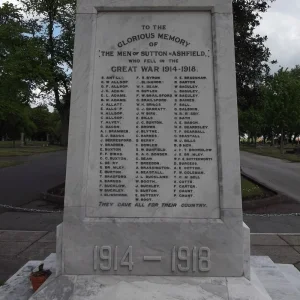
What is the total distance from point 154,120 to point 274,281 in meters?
2.39

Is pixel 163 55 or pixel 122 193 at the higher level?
pixel 163 55

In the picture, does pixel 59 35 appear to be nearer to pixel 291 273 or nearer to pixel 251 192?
pixel 251 192

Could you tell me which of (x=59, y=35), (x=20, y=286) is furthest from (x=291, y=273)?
(x=59, y=35)

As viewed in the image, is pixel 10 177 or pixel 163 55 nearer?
pixel 163 55

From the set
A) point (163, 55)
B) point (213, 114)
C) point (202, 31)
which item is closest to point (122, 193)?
point (213, 114)

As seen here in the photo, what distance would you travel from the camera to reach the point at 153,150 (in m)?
4.31

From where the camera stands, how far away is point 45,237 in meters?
8.03

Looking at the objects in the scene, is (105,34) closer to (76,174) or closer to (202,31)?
(202,31)

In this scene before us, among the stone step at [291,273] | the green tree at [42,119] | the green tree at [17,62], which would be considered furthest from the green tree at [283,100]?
the green tree at [42,119]

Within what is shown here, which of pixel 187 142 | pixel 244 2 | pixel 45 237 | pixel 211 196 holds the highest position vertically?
pixel 244 2

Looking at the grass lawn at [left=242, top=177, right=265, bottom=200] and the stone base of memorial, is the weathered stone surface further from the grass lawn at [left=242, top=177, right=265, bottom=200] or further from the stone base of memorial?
the grass lawn at [left=242, top=177, right=265, bottom=200]

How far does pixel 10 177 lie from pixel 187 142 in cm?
1721

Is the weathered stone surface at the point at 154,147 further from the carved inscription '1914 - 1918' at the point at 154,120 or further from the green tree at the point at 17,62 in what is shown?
the green tree at the point at 17,62

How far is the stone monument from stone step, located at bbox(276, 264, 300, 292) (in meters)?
1.28
